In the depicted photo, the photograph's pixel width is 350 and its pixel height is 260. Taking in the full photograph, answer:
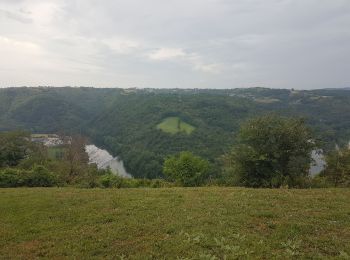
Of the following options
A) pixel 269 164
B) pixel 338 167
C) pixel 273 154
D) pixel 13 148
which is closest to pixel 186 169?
pixel 269 164

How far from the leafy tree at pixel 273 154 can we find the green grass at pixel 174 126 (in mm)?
88378

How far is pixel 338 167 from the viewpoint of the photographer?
2614 cm

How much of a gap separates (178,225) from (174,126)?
111 m

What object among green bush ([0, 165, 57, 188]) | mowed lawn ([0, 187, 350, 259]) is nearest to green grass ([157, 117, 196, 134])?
green bush ([0, 165, 57, 188])

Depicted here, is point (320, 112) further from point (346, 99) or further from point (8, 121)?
point (8, 121)

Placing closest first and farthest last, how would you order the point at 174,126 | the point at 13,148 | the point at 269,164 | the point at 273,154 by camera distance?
the point at 273,154
the point at 269,164
the point at 13,148
the point at 174,126

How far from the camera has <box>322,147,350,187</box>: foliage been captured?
2517cm

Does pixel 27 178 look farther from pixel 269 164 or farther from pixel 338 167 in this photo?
pixel 338 167

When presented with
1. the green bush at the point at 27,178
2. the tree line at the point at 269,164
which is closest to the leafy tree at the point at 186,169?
the tree line at the point at 269,164

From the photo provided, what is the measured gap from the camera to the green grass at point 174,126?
382 ft

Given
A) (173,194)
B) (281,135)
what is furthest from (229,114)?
(173,194)

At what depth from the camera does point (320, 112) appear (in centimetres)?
14938

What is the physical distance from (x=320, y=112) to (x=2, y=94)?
158 meters

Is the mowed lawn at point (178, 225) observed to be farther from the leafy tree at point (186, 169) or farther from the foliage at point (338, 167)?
the leafy tree at point (186, 169)
